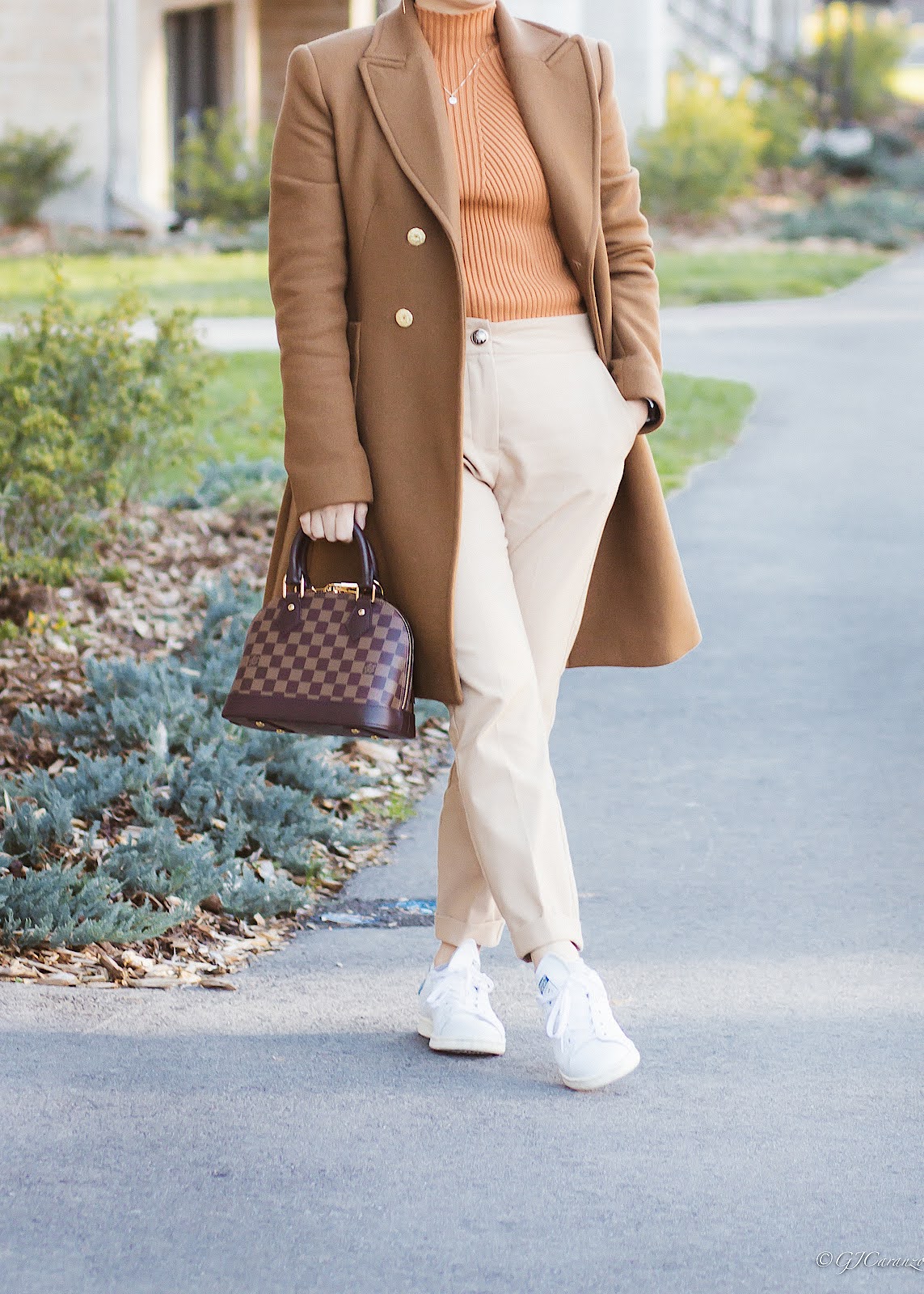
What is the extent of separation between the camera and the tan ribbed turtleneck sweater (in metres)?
3.28

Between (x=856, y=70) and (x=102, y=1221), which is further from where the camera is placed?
(x=856, y=70)

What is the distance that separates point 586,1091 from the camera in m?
3.37

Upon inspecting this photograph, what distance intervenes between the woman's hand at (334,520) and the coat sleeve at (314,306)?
3 centimetres

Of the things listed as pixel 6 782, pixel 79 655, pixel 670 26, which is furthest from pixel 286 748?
pixel 670 26

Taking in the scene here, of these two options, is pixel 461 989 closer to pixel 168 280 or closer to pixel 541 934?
pixel 541 934

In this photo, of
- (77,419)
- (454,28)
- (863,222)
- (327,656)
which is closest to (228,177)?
(863,222)

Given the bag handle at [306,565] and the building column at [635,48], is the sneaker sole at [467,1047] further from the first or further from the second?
the building column at [635,48]

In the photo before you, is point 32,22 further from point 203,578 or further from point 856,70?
point 856,70

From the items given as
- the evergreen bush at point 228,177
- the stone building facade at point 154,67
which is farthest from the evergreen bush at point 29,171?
the evergreen bush at point 228,177

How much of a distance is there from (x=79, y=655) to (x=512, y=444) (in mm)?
3425

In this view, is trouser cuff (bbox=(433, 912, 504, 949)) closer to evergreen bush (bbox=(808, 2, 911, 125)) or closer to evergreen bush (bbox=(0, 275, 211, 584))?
evergreen bush (bbox=(0, 275, 211, 584))

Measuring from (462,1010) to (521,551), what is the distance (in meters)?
0.88

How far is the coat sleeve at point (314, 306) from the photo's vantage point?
10.6 ft

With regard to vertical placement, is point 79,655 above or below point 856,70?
below
